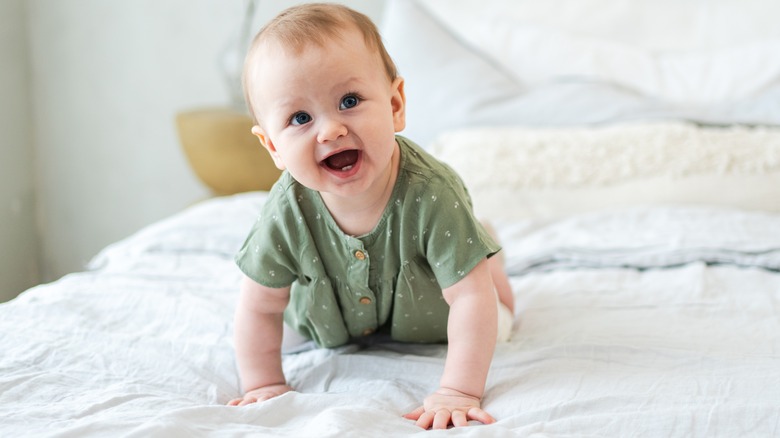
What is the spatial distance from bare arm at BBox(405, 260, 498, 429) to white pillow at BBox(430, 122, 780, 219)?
73 centimetres

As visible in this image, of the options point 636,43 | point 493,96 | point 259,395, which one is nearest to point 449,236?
point 259,395

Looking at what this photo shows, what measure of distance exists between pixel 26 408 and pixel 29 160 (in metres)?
1.91

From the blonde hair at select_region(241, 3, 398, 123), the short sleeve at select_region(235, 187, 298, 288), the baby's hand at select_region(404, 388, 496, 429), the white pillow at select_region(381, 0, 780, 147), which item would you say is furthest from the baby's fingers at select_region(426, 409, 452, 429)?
the white pillow at select_region(381, 0, 780, 147)

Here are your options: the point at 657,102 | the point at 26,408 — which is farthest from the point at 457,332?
the point at 657,102

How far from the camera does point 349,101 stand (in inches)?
36.3

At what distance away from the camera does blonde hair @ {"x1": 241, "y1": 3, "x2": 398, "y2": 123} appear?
903 mm

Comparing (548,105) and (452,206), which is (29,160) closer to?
(548,105)

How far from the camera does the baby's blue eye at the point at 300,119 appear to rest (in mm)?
921

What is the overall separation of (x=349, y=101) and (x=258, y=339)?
350 millimetres

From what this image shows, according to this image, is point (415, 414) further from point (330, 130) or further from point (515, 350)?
point (330, 130)

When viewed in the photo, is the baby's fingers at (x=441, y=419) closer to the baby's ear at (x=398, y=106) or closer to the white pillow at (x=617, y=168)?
the baby's ear at (x=398, y=106)

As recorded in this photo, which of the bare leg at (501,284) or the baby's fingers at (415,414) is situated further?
the bare leg at (501,284)

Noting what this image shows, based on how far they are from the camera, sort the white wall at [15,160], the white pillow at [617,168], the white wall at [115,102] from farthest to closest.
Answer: the white wall at [115,102] < the white wall at [15,160] < the white pillow at [617,168]

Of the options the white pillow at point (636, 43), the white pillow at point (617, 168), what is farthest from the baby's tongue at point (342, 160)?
the white pillow at point (636, 43)
